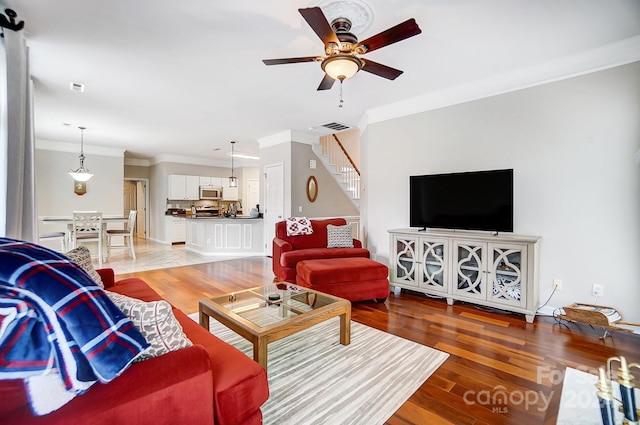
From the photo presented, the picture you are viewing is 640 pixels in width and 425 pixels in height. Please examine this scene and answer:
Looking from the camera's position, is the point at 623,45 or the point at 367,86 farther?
the point at 367,86

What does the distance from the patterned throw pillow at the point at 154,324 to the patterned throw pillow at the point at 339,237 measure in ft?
10.6

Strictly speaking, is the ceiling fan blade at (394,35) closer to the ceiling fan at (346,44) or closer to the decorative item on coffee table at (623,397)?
the ceiling fan at (346,44)

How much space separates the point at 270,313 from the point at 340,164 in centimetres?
550

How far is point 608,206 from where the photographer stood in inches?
113

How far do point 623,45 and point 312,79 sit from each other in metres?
3.00

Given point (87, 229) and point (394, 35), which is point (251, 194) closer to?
point (87, 229)

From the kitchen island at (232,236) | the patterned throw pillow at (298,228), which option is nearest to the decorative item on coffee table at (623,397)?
the patterned throw pillow at (298,228)

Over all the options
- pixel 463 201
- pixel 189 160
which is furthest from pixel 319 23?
pixel 189 160

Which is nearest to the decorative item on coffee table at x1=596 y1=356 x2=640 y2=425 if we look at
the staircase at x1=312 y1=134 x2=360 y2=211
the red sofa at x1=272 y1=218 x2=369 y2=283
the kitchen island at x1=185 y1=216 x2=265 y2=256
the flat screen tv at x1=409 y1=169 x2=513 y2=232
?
the flat screen tv at x1=409 y1=169 x2=513 y2=232

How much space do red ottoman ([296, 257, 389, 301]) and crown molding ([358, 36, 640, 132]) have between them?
2.31 meters

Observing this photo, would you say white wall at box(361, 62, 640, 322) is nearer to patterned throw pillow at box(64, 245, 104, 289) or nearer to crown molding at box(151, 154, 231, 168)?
patterned throw pillow at box(64, 245, 104, 289)

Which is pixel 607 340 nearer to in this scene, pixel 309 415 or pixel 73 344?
pixel 309 415

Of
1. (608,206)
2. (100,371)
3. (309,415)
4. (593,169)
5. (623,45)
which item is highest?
(623,45)

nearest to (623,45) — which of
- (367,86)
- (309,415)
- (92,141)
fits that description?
(367,86)
